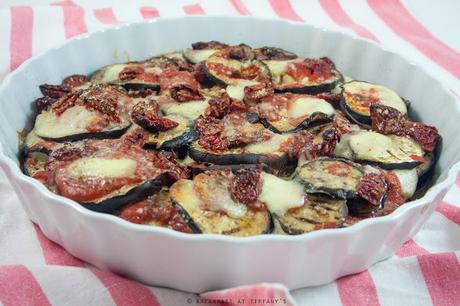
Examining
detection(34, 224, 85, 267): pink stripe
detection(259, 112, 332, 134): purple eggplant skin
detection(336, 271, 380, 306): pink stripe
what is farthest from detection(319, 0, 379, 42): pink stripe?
detection(34, 224, 85, 267): pink stripe

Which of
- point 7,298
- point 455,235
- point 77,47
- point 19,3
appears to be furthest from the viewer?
point 19,3

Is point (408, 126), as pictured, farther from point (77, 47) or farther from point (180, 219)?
point (77, 47)

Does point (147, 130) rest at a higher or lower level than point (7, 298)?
higher

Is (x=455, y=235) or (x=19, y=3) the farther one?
(x=19, y=3)

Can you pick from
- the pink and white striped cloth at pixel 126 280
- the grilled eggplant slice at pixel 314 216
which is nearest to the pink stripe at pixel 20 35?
the pink and white striped cloth at pixel 126 280

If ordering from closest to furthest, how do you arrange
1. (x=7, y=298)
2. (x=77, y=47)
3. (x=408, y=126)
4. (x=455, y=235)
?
1. (x=7, y=298)
2. (x=455, y=235)
3. (x=408, y=126)
4. (x=77, y=47)

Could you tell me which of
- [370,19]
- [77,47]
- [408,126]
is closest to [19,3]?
[77,47]

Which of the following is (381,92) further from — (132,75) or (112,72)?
(112,72)

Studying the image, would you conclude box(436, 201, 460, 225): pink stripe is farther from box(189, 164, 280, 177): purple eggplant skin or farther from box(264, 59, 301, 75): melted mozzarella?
box(264, 59, 301, 75): melted mozzarella
